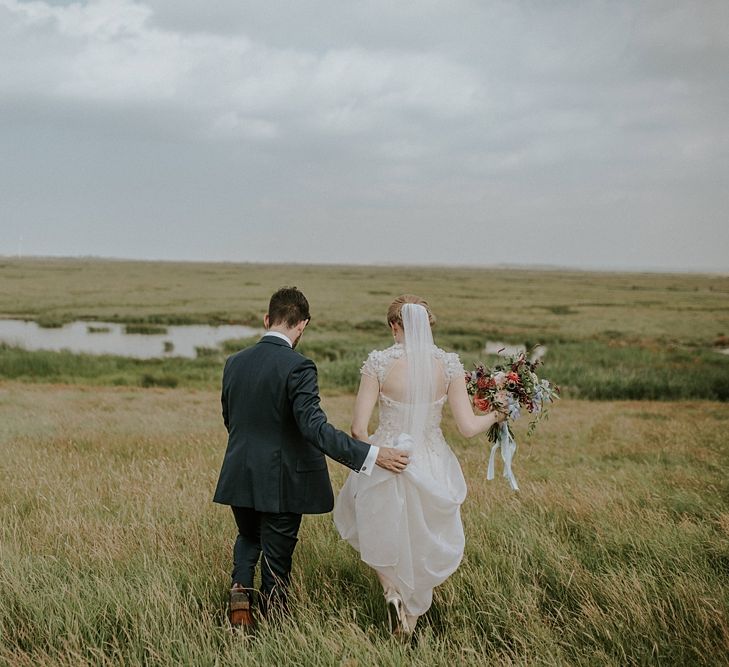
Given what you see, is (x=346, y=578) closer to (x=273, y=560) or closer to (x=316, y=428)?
(x=273, y=560)

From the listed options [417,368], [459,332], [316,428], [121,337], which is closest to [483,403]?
[417,368]

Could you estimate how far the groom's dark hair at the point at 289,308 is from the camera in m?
4.24

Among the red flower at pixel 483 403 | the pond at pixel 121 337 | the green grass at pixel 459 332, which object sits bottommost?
the pond at pixel 121 337

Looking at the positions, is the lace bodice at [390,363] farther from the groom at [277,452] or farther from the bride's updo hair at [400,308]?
the groom at [277,452]

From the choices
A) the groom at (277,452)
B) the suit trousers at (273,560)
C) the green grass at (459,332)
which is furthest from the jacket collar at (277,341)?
the green grass at (459,332)

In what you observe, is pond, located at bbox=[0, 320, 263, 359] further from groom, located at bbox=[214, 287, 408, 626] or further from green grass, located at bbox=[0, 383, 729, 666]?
groom, located at bbox=[214, 287, 408, 626]

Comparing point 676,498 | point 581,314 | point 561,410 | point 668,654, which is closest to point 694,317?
point 581,314

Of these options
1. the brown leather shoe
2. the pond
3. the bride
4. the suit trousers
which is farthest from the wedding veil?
the pond

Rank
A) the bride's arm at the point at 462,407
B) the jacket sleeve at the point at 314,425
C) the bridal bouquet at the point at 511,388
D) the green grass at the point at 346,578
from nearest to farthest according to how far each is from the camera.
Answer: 1. the green grass at the point at 346,578
2. the jacket sleeve at the point at 314,425
3. the bride's arm at the point at 462,407
4. the bridal bouquet at the point at 511,388

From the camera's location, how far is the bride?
4.30 m

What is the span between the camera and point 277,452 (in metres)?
4.20

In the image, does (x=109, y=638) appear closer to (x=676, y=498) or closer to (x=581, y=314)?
(x=676, y=498)

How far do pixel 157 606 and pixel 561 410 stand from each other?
52.1 ft

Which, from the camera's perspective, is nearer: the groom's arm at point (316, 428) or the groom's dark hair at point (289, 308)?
the groom's arm at point (316, 428)
